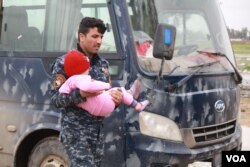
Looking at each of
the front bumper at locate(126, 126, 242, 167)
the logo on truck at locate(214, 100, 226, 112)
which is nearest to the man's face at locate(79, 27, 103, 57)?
the front bumper at locate(126, 126, 242, 167)

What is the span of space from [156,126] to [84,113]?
1041 millimetres

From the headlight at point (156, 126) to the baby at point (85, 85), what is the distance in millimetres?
891

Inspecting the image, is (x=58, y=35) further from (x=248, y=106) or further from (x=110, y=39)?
(x=248, y=106)

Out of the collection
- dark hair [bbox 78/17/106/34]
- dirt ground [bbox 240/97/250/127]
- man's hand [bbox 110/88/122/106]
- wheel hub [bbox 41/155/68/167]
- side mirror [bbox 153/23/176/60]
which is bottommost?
wheel hub [bbox 41/155/68/167]

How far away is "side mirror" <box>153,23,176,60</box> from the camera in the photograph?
4035 millimetres

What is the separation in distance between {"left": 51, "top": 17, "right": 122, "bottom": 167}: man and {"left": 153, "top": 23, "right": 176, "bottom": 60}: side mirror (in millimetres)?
682

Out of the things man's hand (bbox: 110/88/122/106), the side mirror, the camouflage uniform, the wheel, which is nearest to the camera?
man's hand (bbox: 110/88/122/106)

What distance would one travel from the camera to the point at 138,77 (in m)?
4.26

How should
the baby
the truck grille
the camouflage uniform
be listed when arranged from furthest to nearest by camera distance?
the truck grille → the camouflage uniform → the baby

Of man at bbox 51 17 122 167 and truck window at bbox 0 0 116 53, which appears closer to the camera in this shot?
man at bbox 51 17 122 167

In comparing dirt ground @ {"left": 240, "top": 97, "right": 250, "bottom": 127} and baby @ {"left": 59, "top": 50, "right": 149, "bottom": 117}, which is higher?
dirt ground @ {"left": 240, "top": 97, "right": 250, "bottom": 127}

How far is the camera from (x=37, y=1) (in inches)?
191

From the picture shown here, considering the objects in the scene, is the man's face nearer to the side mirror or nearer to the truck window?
the side mirror

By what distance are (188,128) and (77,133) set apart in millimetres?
1349
